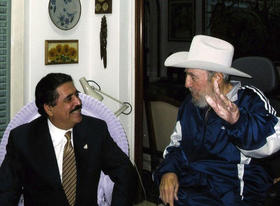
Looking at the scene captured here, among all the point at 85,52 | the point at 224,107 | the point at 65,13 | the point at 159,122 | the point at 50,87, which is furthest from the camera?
the point at 85,52

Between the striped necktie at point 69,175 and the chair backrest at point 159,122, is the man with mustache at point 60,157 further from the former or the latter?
the chair backrest at point 159,122

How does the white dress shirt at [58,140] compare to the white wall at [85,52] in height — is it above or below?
below

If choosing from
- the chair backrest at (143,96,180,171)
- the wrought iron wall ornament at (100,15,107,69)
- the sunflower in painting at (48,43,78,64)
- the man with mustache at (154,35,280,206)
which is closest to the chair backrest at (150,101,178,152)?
the chair backrest at (143,96,180,171)

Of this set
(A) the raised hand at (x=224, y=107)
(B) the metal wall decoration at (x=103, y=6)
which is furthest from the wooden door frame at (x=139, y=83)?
(A) the raised hand at (x=224, y=107)

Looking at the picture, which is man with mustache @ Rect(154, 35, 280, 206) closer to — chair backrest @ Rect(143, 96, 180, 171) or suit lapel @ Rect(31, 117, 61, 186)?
suit lapel @ Rect(31, 117, 61, 186)

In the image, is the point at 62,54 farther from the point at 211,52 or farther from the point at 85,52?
the point at 211,52

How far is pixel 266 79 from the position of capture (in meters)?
2.55

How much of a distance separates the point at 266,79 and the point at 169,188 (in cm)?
75

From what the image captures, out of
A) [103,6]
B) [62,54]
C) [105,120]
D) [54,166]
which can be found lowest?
[54,166]

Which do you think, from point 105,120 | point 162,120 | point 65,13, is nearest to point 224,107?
point 105,120

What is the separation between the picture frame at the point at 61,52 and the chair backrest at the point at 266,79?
163cm

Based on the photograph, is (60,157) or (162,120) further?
(162,120)

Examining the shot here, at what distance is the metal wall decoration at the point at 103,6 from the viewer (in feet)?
12.7

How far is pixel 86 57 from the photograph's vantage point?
13.3ft
